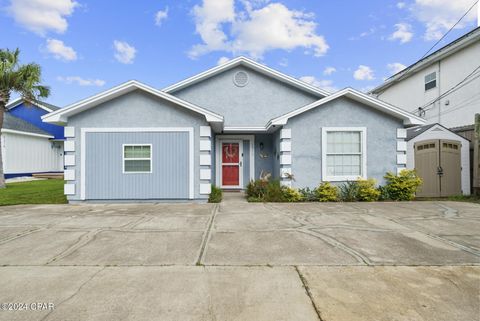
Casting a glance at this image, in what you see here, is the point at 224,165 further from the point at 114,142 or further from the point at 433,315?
the point at 433,315

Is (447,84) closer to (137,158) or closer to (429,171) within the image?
(429,171)

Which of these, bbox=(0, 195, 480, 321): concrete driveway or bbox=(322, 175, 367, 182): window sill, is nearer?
bbox=(0, 195, 480, 321): concrete driveway

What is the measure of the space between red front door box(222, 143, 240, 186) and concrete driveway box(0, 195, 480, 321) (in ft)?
17.7

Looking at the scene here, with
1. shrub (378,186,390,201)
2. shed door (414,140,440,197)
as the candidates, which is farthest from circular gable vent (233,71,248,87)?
shed door (414,140,440,197)

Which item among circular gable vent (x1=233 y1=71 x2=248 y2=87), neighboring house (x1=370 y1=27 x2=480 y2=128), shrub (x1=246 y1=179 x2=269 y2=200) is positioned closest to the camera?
shrub (x1=246 y1=179 x2=269 y2=200)

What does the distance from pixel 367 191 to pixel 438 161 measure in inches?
141

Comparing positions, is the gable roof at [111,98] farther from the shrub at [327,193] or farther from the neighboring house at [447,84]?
the neighboring house at [447,84]

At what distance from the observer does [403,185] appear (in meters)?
9.03

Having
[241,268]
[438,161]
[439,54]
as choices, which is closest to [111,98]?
[241,268]

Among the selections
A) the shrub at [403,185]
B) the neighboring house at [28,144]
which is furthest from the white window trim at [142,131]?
the neighboring house at [28,144]

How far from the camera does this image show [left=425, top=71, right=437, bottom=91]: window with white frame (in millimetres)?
14297

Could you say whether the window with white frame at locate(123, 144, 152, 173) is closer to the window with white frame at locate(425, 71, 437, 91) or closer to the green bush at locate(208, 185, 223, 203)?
the green bush at locate(208, 185, 223, 203)

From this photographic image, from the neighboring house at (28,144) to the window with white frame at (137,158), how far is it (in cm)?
1053

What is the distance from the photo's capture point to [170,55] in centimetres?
1789
